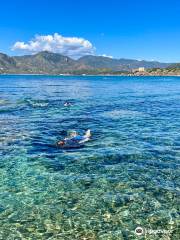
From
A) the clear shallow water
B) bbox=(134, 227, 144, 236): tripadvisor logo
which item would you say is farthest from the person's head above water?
bbox=(134, 227, 144, 236): tripadvisor logo

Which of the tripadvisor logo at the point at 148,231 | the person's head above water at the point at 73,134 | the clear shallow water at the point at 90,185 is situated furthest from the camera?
the person's head above water at the point at 73,134

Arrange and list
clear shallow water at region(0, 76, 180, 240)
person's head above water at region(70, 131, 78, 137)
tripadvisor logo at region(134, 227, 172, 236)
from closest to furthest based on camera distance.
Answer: tripadvisor logo at region(134, 227, 172, 236) < clear shallow water at region(0, 76, 180, 240) < person's head above water at region(70, 131, 78, 137)

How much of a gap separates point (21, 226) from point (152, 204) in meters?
6.06

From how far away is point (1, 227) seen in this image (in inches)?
569

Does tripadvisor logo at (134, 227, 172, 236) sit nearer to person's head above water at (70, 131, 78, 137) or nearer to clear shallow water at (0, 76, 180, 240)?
clear shallow water at (0, 76, 180, 240)

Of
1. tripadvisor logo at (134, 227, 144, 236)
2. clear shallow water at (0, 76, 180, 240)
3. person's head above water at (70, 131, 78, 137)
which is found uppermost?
person's head above water at (70, 131, 78, 137)

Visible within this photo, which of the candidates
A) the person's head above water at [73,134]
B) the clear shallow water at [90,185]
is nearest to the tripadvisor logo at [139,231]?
the clear shallow water at [90,185]

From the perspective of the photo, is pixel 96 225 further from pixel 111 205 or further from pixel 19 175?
pixel 19 175

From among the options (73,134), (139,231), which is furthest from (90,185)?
(73,134)

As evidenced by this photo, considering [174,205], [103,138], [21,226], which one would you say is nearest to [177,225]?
[174,205]

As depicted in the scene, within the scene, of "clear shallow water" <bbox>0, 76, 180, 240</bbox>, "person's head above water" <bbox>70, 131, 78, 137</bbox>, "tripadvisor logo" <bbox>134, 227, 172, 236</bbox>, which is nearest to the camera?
"tripadvisor logo" <bbox>134, 227, 172, 236</bbox>

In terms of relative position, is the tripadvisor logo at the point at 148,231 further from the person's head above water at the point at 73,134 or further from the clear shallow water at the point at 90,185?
the person's head above water at the point at 73,134

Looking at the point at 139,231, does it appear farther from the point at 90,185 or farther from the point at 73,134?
the point at 73,134

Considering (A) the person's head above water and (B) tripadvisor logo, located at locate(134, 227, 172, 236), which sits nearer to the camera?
(B) tripadvisor logo, located at locate(134, 227, 172, 236)
